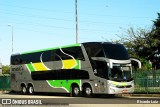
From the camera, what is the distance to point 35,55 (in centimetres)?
3369

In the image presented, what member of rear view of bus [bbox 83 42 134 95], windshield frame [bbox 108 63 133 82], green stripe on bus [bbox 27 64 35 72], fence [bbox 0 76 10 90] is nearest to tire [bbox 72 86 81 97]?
rear view of bus [bbox 83 42 134 95]

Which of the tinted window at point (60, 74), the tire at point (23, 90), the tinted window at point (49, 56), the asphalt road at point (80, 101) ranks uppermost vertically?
the tinted window at point (49, 56)

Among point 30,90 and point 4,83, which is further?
point 4,83

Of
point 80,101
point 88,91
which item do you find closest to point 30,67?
point 88,91

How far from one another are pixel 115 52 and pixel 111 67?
1.26m

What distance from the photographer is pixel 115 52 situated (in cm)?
2731

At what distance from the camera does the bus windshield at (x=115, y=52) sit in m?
27.0

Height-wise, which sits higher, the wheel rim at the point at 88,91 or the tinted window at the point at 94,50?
the tinted window at the point at 94,50

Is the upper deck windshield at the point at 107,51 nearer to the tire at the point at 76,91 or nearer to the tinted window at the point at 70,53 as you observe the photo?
the tinted window at the point at 70,53

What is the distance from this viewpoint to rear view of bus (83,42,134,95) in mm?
26750

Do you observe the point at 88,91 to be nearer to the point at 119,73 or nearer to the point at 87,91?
the point at 87,91

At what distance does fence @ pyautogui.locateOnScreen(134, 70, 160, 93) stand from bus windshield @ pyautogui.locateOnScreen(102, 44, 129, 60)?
113 inches

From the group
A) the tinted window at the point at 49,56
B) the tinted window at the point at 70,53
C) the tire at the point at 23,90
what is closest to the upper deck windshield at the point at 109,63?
the tinted window at the point at 70,53

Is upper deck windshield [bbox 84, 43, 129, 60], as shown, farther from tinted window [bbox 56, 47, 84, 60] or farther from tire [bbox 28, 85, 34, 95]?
tire [bbox 28, 85, 34, 95]
